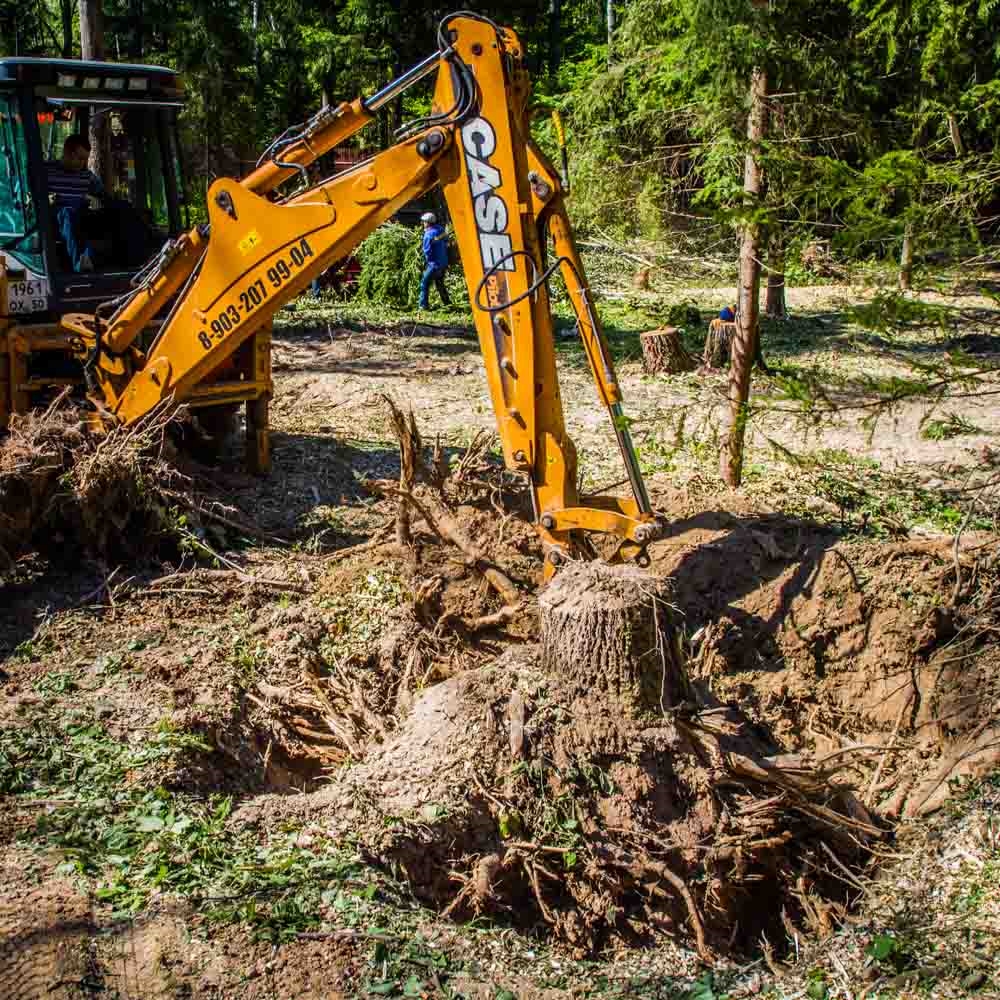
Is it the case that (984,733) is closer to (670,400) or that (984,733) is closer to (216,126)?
(670,400)

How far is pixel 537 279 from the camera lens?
6445mm

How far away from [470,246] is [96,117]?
487cm

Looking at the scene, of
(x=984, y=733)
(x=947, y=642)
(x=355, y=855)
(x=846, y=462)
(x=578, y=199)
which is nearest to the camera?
(x=355, y=855)

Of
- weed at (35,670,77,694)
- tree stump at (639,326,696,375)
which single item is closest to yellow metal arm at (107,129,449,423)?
weed at (35,670,77,694)

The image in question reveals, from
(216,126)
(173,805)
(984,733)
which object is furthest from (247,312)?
(216,126)

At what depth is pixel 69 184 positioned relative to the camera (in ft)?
29.4

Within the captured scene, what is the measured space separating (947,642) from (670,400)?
6.73 metres

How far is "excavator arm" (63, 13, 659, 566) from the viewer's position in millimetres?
6383

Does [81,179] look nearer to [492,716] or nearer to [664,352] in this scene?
[492,716]

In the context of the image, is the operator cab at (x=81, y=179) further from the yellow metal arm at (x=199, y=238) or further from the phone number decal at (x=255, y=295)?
the phone number decal at (x=255, y=295)

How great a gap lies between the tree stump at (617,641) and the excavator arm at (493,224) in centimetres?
102

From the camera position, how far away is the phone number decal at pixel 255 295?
283 inches

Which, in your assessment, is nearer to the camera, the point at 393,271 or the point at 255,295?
the point at 255,295

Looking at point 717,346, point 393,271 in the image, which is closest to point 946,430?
point 717,346
